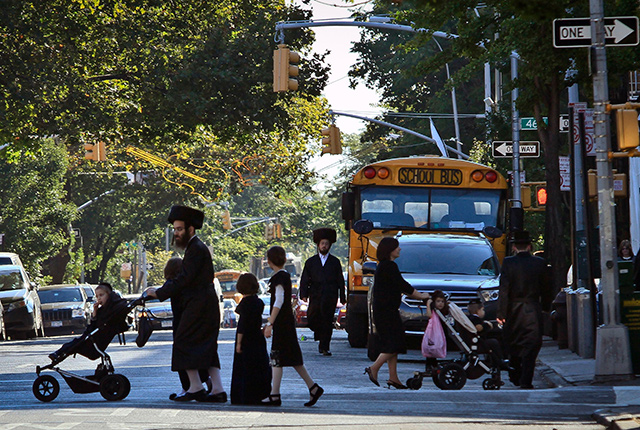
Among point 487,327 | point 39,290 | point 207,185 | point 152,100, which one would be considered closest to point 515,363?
point 487,327

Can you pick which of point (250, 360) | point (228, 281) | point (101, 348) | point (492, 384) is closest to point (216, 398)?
point (250, 360)

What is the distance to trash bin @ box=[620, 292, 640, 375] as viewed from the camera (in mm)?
13492

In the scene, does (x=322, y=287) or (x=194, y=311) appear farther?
(x=322, y=287)

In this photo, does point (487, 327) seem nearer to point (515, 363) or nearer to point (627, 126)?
point (515, 363)

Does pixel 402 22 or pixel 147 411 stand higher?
pixel 402 22

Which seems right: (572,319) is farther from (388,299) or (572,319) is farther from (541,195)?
(388,299)

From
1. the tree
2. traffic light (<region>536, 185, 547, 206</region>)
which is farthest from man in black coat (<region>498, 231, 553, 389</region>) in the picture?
traffic light (<region>536, 185, 547, 206</region>)

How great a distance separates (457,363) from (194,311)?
3.41 m

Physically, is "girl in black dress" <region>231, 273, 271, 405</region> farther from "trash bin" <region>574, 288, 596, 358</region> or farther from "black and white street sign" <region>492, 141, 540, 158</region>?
"black and white street sign" <region>492, 141, 540, 158</region>

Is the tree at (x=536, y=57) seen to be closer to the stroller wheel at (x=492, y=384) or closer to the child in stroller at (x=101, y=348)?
the stroller wheel at (x=492, y=384)

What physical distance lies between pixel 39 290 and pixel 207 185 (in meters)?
10.4

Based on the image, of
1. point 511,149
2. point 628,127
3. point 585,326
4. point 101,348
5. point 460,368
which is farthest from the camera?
point 511,149

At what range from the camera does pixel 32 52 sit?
26312 millimetres

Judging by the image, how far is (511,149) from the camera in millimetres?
26422
